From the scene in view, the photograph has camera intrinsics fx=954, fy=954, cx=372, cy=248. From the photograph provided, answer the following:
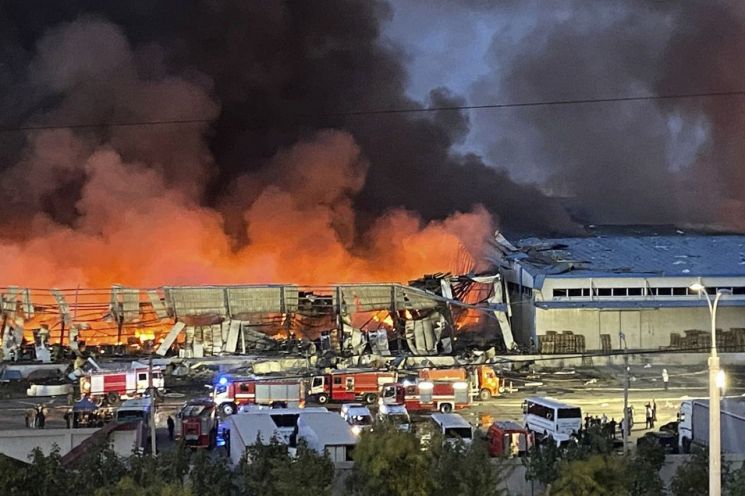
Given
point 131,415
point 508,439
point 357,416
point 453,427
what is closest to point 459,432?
point 453,427

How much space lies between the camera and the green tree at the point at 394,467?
32.3ft

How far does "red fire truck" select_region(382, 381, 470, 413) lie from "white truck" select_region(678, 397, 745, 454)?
15.6 ft

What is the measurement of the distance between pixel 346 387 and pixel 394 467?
9.60 meters

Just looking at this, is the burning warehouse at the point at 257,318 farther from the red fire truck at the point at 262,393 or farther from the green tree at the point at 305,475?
the green tree at the point at 305,475

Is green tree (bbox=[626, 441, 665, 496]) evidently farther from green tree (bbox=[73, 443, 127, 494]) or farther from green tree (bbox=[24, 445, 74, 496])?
green tree (bbox=[24, 445, 74, 496])

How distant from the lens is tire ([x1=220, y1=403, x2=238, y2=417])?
1725cm

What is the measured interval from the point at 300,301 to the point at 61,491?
610 inches

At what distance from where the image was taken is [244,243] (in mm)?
30344

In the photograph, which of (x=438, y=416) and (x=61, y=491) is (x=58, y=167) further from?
(x=61, y=491)

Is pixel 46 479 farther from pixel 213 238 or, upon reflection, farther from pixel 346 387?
pixel 213 238

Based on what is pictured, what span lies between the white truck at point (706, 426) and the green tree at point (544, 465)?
116 inches

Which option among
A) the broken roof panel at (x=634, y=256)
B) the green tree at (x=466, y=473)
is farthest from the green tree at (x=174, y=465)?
the broken roof panel at (x=634, y=256)

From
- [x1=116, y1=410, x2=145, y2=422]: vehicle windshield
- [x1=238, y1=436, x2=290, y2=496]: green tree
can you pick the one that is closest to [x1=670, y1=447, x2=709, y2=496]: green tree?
[x1=238, y1=436, x2=290, y2=496]: green tree

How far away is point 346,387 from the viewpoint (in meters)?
19.4
